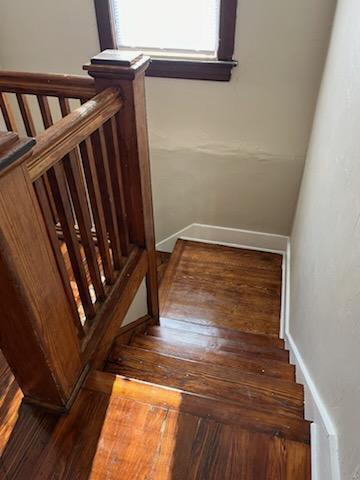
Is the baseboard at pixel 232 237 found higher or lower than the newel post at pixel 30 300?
lower

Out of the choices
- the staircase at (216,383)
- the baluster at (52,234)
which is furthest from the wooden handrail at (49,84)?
the staircase at (216,383)

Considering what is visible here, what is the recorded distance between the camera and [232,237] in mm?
3031

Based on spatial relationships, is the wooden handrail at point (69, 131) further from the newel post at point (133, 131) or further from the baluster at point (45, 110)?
the baluster at point (45, 110)

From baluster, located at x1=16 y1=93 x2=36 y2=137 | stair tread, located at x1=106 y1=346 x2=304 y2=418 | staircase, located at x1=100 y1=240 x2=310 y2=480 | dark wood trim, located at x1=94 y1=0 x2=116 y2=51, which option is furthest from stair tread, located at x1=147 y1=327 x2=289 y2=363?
dark wood trim, located at x1=94 y1=0 x2=116 y2=51

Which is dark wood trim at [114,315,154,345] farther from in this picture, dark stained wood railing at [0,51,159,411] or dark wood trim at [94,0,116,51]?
dark wood trim at [94,0,116,51]

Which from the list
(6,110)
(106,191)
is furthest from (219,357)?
(6,110)

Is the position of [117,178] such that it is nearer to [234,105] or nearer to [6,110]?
[6,110]

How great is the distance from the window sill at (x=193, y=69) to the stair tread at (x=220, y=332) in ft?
5.18

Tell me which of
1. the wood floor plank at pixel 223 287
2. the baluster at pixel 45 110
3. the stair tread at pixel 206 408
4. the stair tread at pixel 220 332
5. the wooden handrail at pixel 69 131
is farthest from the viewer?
the wood floor plank at pixel 223 287

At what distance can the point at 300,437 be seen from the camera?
3.76ft

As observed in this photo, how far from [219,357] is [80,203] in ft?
3.78

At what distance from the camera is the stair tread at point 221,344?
1982 mm

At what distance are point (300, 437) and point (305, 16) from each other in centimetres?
208

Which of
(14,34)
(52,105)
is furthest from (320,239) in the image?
(14,34)
